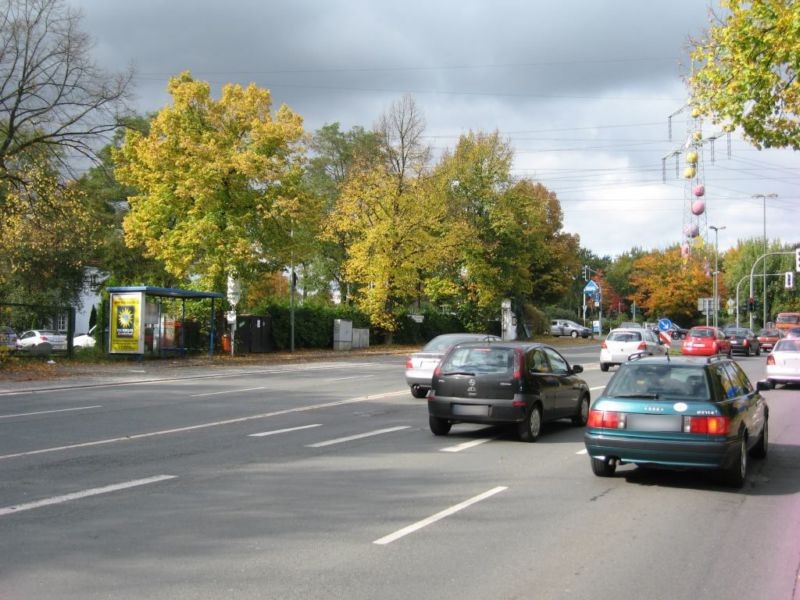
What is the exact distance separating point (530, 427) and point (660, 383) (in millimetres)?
3314

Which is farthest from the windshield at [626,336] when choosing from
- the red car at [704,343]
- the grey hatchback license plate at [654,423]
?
the grey hatchback license plate at [654,423]

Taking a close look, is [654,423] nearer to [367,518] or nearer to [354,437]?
[367,518]

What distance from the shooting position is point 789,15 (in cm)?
1134

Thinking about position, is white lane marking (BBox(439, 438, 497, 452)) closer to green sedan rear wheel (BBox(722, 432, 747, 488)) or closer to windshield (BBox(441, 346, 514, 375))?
windshield (BBox(441, 346, 514, 375))

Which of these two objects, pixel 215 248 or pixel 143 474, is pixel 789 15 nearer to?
pixel 143 474

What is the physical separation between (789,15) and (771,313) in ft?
288

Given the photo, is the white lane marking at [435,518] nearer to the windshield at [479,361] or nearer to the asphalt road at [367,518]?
the asphalt road at [367,518]

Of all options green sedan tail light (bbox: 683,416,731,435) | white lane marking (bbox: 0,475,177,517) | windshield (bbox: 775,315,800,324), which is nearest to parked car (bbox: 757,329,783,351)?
windshield (bbox: 775,315,800,324)

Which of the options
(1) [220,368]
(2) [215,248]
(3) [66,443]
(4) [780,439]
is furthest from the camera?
(2) [215,248]

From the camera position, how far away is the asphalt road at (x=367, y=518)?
527cm

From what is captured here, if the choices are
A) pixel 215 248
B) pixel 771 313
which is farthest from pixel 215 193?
pixel 771 313

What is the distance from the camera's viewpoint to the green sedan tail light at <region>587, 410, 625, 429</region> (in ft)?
27.6

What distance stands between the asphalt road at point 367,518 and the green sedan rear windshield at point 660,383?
1033 millimetres

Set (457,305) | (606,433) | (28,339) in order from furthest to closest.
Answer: (457,305) → (28,339) → (606,433)
